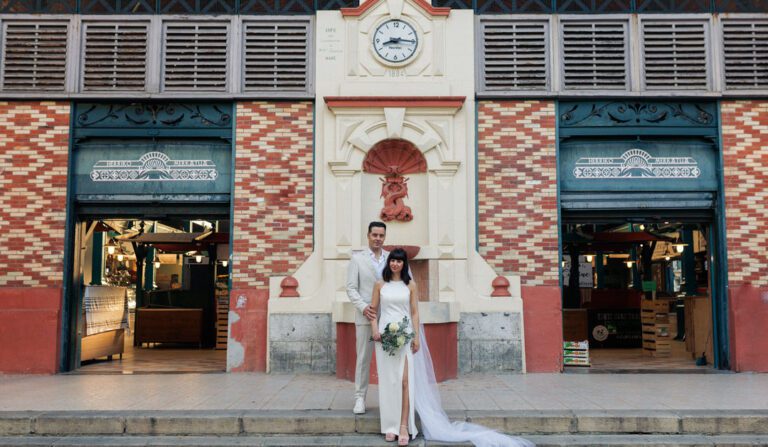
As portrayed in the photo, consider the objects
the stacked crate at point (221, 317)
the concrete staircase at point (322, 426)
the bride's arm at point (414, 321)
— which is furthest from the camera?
the stacked crate at point (221, 317)

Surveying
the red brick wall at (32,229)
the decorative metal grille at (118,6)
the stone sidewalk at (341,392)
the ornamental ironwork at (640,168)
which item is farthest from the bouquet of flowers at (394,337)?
the decorative metal grille at (118,6)

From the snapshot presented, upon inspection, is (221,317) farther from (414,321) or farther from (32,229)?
(414,321)

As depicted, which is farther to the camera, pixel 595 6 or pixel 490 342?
pixel 595 6

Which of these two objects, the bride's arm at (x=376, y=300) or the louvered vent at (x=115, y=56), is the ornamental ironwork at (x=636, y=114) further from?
the louvered vent at (x=115, y=56)

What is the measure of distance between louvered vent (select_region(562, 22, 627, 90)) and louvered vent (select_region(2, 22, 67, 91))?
25.2 feet

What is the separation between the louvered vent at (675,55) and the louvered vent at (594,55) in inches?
15.4

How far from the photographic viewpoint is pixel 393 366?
6586 mm

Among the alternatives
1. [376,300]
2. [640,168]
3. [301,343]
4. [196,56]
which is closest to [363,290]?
[376,300]

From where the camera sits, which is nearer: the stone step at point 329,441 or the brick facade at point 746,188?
the stone step at point 329,441

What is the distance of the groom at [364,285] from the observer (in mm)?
7004

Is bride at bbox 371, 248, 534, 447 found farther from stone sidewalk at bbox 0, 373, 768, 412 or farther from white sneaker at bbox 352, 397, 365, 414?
stone sidewalk at bbox 0, 373, 768, 412

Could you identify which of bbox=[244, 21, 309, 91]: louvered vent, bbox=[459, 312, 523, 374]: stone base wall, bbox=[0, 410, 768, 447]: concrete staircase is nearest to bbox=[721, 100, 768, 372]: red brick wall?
bbox=[459, 312, 523, 374]: stone base wall

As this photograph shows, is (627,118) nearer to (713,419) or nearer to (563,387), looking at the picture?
(563,387)

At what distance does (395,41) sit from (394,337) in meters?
5.61
